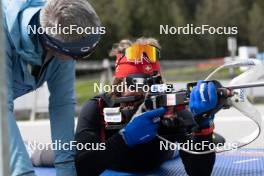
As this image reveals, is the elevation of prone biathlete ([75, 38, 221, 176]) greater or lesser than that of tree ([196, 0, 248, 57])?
lesser

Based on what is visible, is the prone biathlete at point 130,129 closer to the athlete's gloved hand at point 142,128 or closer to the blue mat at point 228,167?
the athlete's gloved hand at point 142,128

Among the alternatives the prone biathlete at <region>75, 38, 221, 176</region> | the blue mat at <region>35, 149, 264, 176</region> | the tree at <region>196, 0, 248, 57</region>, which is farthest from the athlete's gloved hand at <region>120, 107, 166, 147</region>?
the tree at <region>196, 0, 248, 57</region>

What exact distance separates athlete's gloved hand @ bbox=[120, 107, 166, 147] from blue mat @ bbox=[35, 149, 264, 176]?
0.29 metres

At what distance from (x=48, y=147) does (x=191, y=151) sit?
0.96 meters

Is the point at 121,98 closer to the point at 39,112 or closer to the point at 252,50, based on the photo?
→ the point at 39,112

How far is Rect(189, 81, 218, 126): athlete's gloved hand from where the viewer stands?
5.44ft

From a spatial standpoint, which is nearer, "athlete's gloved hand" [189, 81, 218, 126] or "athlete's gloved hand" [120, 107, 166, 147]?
"athlete's gloved hand" [189, 81, 218, 126]

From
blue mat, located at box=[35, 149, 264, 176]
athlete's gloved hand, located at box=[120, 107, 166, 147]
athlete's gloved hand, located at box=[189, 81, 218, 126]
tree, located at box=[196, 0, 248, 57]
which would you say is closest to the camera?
athlete's gloved hand, located at box=[189, 81, 218, 126]

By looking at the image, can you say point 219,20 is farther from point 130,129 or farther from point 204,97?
point 204,97

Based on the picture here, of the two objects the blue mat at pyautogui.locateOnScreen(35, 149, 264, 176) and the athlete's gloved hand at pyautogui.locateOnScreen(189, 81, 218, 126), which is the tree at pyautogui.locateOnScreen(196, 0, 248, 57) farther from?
the athlete's gloved hand at pyautogui.locateOnScreen(189, 81, 218, 126)

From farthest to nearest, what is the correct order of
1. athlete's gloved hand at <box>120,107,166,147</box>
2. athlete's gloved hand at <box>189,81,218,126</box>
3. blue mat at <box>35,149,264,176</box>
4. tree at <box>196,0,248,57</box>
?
tree at <box>196,0,248,57</box> < blue mat at <box>35,149,264,176</box> < athlete's gloved hand at <box>120,107,166,147</box> < athlete's gloved hand at <box>189,81,218,126</box>

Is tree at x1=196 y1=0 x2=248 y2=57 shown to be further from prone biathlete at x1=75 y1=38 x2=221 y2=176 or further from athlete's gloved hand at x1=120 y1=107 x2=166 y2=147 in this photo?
athlete's gloved hand at x1=120 y1=107 x2=166 y2=147

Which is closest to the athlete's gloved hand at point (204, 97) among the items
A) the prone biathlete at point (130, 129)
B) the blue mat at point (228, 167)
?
the prone biathlete at point (130, 129)

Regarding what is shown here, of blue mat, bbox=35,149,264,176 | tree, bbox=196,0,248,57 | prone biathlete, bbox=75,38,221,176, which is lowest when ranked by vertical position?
blue mat, bbox=35,149,264,176
